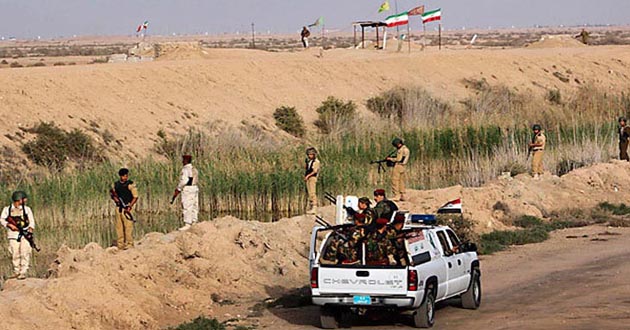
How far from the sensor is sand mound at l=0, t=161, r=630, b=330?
17.3m

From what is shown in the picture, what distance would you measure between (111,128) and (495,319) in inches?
1230

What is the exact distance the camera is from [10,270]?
2283cm

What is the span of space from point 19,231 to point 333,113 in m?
34.6

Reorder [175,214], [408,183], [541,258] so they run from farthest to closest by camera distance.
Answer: [408,183] → [175,214] → [541,258]

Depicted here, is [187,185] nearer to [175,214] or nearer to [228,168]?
[175,214]

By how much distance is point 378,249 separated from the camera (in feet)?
53.2

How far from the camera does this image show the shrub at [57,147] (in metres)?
40.5

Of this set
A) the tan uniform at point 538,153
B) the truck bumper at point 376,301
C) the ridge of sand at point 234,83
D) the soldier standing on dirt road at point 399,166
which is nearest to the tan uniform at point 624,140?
the tan uniform at point 538,153

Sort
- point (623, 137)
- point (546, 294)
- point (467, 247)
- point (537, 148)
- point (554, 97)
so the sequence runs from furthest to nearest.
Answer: point (554, 97) < point (623, 137) < point (537, 148) < point (546, 294) < point (467, 247)

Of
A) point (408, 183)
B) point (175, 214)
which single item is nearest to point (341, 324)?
point (175, 214)

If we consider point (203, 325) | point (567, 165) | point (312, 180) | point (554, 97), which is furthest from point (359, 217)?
point (554, 97)

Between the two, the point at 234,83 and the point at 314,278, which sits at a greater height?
the point at 234,83

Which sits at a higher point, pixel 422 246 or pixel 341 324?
pixel 422 246

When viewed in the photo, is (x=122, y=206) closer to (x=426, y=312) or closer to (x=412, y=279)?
(x=426, y=312)
